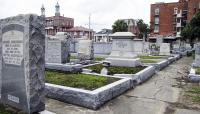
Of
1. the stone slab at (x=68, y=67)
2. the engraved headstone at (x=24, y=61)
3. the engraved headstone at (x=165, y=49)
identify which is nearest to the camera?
the engraved headstone at (x=24, y=61)

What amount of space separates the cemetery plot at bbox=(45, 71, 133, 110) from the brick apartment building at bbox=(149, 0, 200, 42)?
50036mm

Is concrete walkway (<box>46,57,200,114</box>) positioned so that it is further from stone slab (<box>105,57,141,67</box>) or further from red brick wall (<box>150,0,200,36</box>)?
red brick wall (<box>150,0,200,36</box>)

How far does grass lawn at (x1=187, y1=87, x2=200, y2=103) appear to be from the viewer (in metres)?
7.33

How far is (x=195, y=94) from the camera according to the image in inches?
316

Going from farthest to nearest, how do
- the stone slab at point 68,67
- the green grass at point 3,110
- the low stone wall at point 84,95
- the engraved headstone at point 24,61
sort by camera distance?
the stone slab at point 68,67
the low stone wall at point 84,95
the green grass at point 3,110
the engraved headstone at point 24,61

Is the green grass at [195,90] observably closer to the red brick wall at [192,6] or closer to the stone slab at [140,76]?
the stone slab at [140,76]

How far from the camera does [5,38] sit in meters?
5.48

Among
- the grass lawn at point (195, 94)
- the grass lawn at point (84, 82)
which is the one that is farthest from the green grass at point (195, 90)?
the grass lawn at point (84, 82)

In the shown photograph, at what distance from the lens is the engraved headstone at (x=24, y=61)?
4.93m

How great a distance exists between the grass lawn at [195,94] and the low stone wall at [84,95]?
96.6 inches

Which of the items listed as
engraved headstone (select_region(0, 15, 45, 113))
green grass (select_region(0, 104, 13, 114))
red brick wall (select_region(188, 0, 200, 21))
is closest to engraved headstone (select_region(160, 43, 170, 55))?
engraved headstone (select_region(0, 15, 45, 113))

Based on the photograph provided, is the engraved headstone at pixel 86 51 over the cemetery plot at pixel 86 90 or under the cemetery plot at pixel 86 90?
over

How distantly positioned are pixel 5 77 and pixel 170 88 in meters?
6.22

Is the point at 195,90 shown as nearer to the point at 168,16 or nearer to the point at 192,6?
the point at 192,6
